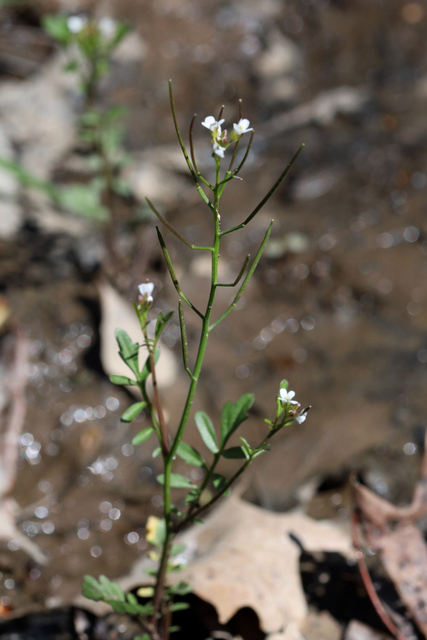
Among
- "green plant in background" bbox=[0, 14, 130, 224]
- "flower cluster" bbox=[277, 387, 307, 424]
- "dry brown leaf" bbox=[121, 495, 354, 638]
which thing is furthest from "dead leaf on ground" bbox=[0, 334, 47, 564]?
"flower cluster" bbox=[277, 387, 307, 424]

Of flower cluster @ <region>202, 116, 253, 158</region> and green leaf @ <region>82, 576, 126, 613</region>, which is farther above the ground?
flower cluster @ <region>202, 116, 253, 158</region>

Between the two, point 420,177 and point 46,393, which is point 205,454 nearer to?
point 46,393

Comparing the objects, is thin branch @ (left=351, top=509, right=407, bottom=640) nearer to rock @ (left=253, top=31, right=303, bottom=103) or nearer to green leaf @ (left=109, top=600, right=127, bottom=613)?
green leaf @ (left=109, top=600, right=127, bottom=613)

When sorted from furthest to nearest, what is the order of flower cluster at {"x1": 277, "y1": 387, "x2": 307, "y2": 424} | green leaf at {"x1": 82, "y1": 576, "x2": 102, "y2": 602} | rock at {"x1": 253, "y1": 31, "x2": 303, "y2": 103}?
rock at {"x1": 253, "y1": 31, "x2": 303, "y2": 103} < green leaf at {"x1": 82, "y1": 576, "x2": 102, "y2": 602} < flower cluster at {"x1": 277, "y1": 387, "x2": 307, "y2": 424}

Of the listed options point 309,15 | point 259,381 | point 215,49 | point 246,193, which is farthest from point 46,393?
point 309,15

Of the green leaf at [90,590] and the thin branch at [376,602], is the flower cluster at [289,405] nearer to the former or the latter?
the green leaf at [90,590]

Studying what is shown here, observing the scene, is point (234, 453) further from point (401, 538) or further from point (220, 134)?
point (401, 538)
